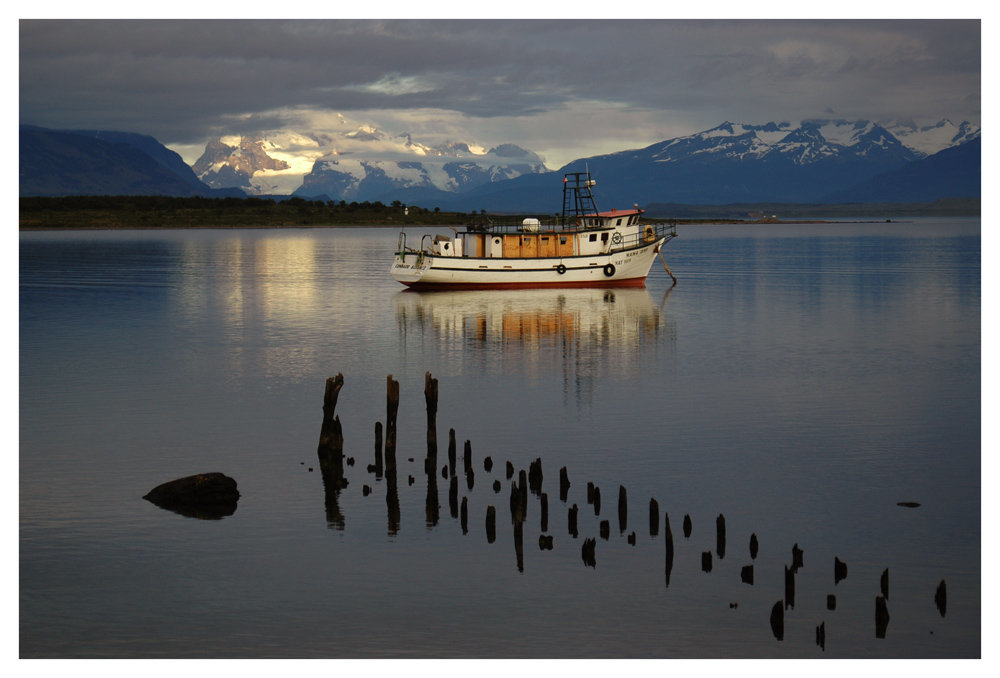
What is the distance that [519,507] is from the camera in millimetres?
23203

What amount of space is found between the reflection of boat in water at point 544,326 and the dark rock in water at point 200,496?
62.7 ft

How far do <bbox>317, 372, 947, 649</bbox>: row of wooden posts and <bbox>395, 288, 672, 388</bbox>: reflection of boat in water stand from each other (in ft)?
51.3

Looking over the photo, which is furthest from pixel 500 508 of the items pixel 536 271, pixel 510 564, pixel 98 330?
pixel 536 271

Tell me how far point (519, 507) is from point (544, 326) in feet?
127

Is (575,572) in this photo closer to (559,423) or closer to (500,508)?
(500,508)

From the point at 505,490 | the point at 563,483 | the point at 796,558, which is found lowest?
the point at 796,558

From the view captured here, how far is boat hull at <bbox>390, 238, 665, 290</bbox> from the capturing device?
83.2 meters

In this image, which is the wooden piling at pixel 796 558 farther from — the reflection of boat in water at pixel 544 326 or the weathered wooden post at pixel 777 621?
the reflection of boat in water at pixel 544 326

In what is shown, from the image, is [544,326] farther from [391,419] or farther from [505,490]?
[505,490]

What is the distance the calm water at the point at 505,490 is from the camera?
20719 millimetres

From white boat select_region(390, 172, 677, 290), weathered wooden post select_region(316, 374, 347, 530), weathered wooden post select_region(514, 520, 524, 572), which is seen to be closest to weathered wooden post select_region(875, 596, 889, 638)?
weathered wooden post select_region(514, 520, 524, 572)

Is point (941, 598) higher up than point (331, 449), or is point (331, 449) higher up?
point (331, 449)

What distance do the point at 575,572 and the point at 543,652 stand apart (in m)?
3.01

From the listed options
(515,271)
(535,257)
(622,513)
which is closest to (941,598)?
(622,513)
